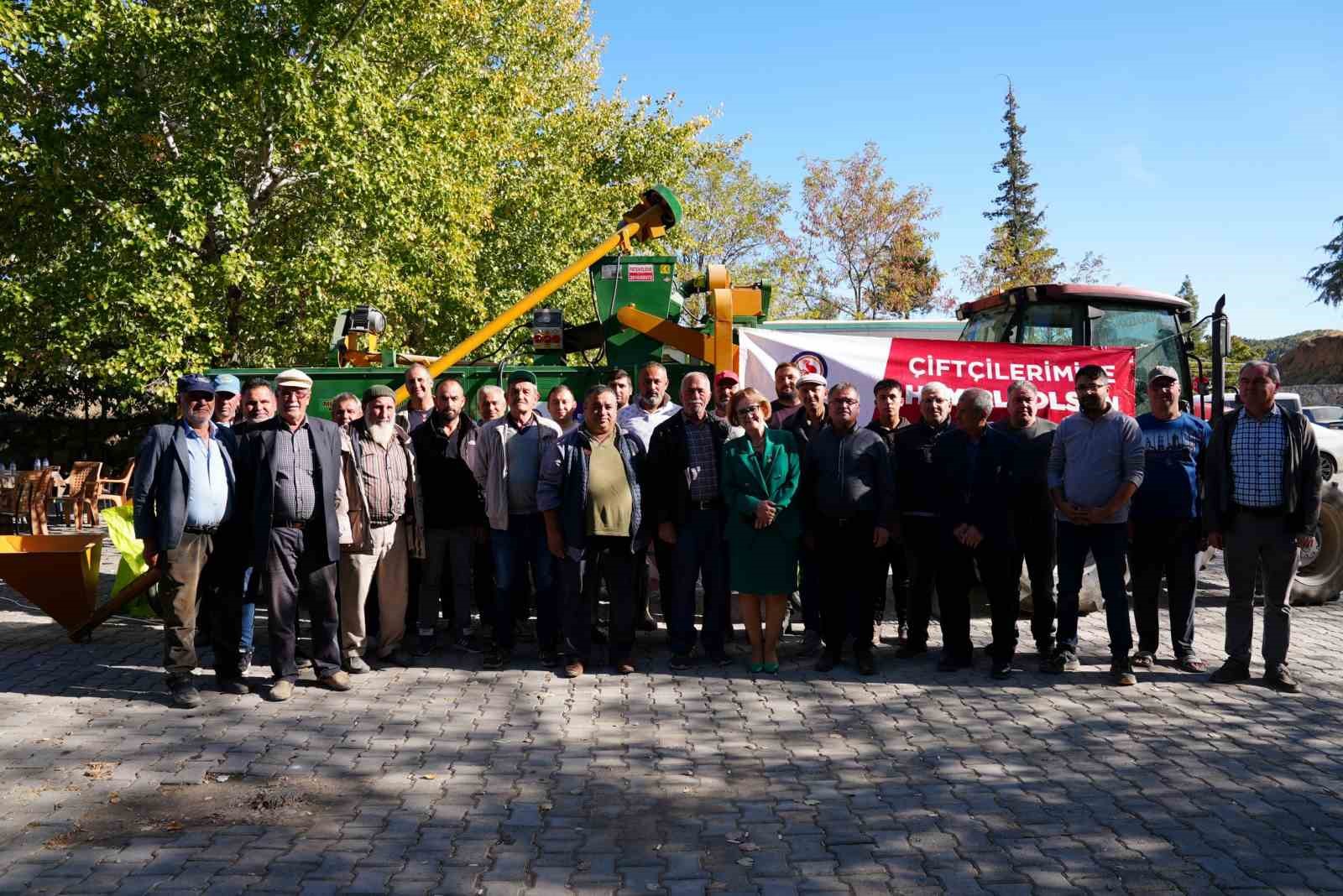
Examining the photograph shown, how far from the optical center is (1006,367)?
31.0 ft

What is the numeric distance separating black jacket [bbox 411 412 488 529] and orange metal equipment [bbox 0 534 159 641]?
224 centimetres

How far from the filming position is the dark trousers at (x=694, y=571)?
737 centimetres

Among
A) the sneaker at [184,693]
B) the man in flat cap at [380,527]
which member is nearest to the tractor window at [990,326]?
the man in flat cap at [380,527]

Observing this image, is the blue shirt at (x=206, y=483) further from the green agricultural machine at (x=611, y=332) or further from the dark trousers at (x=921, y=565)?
the dark trousers at (x=921, y=565)

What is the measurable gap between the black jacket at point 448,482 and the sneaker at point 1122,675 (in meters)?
4.30

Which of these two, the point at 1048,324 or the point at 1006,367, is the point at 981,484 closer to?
the point at 1006,367

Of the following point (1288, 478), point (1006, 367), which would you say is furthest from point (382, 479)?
point (1288, 478)

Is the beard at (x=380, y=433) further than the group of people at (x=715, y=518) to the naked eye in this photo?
Yes

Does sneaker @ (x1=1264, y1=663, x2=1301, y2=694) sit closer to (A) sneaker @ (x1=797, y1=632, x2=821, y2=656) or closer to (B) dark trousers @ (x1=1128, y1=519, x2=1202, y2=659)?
(B) dark trousers @ (x1=1128, y1=519, x2=1202, y2=659)

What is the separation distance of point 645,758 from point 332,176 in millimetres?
12070

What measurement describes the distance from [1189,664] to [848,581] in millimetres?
2309

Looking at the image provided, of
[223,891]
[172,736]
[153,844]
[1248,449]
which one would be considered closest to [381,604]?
[172,736]

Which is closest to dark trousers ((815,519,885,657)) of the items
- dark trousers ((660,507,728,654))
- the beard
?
dark trousers ((660,507,728,654))

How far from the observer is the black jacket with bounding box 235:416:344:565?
664cm
